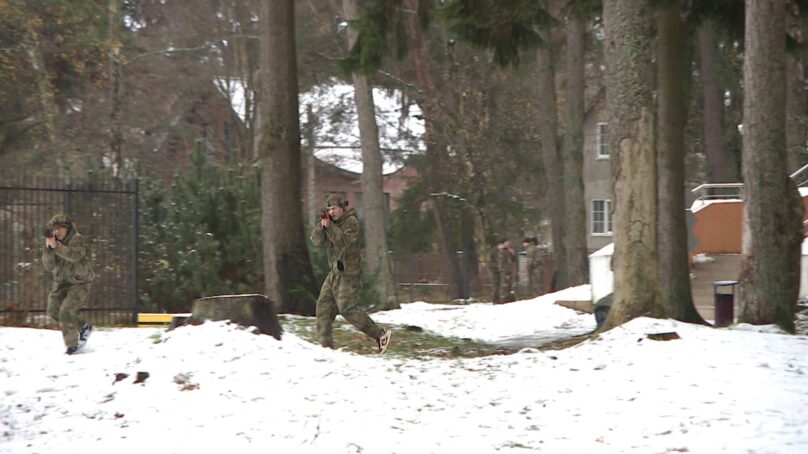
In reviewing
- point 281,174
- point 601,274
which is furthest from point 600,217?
point 281,174

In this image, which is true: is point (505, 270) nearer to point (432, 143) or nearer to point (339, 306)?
point (432, 143)

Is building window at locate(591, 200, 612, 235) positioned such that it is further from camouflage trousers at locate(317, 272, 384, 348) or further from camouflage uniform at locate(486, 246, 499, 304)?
camouflage trousers at locate(317, 272, 384, 348)

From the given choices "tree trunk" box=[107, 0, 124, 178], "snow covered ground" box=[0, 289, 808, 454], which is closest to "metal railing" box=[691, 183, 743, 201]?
"snow covered ground" box=[0, 289, 808, 454]

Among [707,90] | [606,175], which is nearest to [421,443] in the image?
[707,90]

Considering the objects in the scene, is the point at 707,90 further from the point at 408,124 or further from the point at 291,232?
the point at 291,232

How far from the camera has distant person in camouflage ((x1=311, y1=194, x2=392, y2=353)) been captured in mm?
11688

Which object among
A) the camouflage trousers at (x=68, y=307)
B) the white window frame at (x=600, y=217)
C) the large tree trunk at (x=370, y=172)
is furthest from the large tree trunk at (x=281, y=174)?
the white window frame at (x=600, y=217)

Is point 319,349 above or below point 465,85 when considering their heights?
below

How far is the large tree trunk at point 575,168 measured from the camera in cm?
2733

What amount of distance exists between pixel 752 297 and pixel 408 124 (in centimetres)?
2735

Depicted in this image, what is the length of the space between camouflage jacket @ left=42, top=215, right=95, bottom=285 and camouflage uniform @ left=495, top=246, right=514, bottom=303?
15948 millimetres

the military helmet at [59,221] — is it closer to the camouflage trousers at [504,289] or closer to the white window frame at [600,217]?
the camouflage trousers at [504,289]

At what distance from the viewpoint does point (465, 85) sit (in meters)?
34.6

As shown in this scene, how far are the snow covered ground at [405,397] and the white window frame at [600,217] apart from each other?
33775 mm
